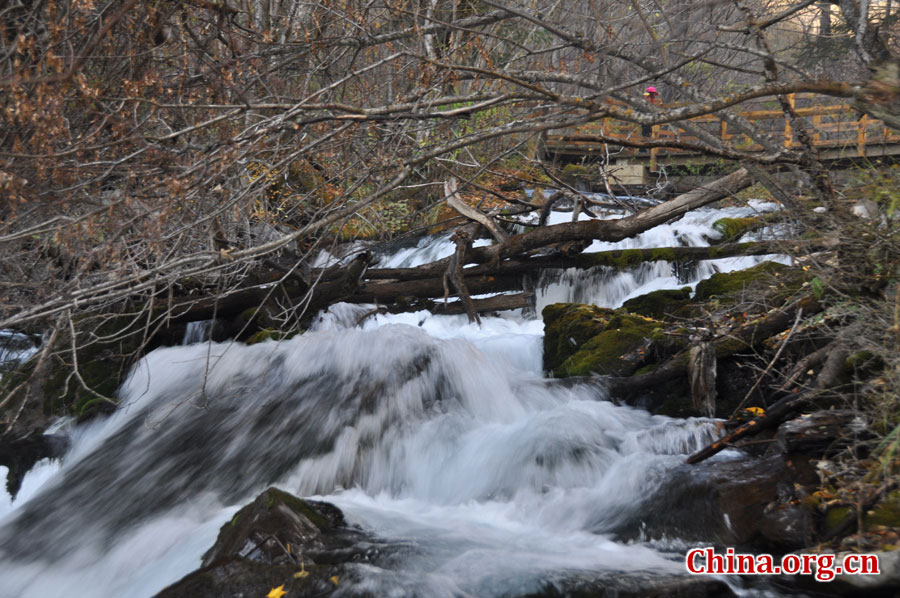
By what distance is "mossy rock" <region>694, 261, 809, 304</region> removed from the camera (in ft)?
16.7

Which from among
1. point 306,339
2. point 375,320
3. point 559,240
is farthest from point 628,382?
point 375,320

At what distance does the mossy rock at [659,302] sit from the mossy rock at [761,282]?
246mm

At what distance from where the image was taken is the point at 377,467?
542 cm

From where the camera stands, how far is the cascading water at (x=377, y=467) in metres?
4.25

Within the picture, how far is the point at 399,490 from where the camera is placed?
17.1 ft

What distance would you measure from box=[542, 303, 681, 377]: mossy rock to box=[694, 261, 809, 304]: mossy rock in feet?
2.39

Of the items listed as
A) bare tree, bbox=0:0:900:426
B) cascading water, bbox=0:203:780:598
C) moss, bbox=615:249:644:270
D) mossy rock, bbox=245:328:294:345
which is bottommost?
cascading water, bbox=0:203:780:598

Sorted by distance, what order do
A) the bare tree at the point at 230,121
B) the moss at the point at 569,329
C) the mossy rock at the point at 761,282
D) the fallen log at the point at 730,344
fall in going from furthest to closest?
the moss at the point at 569,329 → the mossy rock at the point at 761,282 → the fallen log at the point at 730,344 → the bare tree at the point at 230,121

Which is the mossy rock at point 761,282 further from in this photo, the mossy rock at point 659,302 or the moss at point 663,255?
the moss at point 663,255

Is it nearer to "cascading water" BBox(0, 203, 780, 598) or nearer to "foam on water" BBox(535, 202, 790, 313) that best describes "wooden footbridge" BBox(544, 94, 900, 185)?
"foam on water" BBox(535, 202, 790, 313)

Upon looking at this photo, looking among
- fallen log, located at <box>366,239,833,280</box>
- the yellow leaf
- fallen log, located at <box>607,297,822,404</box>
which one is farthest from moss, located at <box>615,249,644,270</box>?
the yellow leaf

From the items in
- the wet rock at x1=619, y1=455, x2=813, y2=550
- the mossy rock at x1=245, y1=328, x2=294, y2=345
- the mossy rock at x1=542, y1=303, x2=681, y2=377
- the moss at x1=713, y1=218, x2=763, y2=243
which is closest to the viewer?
the wet rock at x1=619, y1=455, x2=813, y2=550

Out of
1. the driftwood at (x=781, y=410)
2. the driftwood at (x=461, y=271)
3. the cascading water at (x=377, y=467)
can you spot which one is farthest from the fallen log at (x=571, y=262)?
the driftwood at (x=781, y=410)

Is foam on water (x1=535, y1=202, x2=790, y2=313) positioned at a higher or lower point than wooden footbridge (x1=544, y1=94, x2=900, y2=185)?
lower
